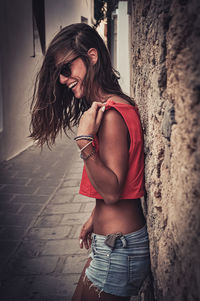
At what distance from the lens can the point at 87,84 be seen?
Result: 1912 mm

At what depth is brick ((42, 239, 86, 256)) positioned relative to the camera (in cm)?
386

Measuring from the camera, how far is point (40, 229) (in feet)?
14.4

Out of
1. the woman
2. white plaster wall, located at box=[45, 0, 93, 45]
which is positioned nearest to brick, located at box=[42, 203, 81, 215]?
the woman

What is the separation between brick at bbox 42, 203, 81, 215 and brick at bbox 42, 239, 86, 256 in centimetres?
85

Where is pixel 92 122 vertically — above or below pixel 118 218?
above

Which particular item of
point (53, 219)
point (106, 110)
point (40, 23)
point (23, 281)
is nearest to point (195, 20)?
point (106, 110)

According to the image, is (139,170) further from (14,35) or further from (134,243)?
(14,35)

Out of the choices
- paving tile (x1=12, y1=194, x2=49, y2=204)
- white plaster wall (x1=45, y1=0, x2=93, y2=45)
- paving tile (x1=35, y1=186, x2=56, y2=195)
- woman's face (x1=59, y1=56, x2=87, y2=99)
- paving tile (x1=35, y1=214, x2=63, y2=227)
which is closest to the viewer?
woman's face (x1=59, y1=56, x2=87, y2=99)

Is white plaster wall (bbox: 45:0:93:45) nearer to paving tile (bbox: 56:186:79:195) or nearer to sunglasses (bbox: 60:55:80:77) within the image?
paving tile (bbox: 56:186:79:195)

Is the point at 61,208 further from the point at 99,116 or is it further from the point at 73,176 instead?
the point at 99,116

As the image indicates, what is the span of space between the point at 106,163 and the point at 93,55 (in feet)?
2.22

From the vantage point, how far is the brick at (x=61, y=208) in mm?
4941

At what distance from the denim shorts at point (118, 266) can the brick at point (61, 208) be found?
3.24 metres

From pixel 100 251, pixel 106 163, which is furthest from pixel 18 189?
pixel 106 163
